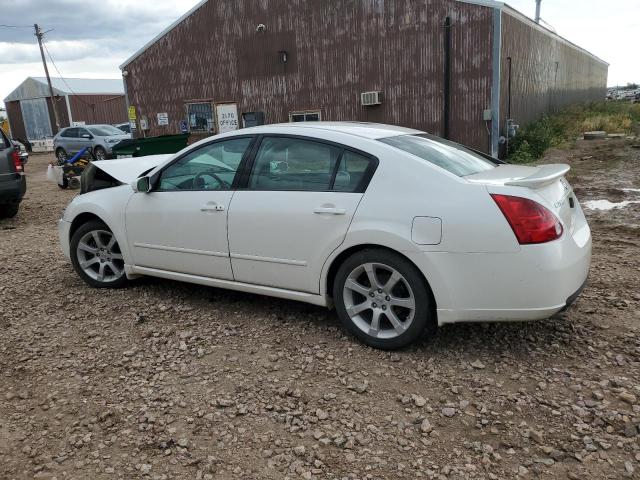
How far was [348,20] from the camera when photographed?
16625 millimetres

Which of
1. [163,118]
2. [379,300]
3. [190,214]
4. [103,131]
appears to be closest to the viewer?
[379,300]

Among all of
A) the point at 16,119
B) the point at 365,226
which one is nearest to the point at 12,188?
the point at 365,226

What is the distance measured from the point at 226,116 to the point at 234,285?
16985 mm

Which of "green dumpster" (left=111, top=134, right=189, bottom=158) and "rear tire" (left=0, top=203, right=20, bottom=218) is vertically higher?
"green dumpster" (left=111, top=134, right=189, bottom=158)

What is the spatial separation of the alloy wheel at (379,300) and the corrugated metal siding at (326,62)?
12.5 metres

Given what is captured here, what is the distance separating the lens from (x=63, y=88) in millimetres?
36906

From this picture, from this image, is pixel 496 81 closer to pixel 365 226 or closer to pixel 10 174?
pixel 10 174

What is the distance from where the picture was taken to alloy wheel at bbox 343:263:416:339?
345cm

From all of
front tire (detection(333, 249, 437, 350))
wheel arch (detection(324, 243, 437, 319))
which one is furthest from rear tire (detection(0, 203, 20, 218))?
front tire (detection(333, 249, 437, 350))

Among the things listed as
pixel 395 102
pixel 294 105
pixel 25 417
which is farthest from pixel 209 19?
pixel 25 417

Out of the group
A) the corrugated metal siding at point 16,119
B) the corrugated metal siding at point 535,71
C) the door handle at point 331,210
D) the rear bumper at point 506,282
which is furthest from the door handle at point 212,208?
the corrugated metal siding at point 16,119

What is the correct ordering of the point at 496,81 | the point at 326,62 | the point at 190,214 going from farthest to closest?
1. the point at 326,62
2. the point at 496,81
3. the point at 190,214

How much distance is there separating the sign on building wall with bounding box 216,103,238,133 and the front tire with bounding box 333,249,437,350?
17.1m

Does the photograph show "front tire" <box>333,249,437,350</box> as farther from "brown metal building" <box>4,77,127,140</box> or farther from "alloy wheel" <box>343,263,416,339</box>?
"brown metal building" <box>4,77,127,140</box>
